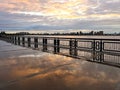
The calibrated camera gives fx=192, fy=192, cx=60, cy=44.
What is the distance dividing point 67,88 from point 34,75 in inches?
98.6

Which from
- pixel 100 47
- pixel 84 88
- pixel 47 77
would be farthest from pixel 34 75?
pixel 100 47

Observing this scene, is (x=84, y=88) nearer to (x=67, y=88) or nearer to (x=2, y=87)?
(x=67, y=88)

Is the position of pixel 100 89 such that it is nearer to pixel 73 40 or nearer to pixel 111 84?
pixel 111 84

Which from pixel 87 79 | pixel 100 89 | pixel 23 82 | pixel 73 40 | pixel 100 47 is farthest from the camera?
pixel 73 40

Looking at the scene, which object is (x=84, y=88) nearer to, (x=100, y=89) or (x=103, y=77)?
(x=100, y=89)

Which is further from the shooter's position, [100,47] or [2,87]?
[100,47]

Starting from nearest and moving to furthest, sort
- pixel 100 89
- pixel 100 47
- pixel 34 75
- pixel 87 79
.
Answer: pixel 100 89
pixel 87 79
pixel 34 75
pixel 100 47

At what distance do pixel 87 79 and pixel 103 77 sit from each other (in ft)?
2.62

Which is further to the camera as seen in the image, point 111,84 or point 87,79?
point 87,79

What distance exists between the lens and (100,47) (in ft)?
61.4

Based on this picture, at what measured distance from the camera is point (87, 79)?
7527 mm

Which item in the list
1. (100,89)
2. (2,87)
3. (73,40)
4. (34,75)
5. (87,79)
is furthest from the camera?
(73,40)

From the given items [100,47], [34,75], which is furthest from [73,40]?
[34,75]

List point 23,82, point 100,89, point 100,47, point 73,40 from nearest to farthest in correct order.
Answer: point 100,89, point 23,82, point 100,47, point 73,40
